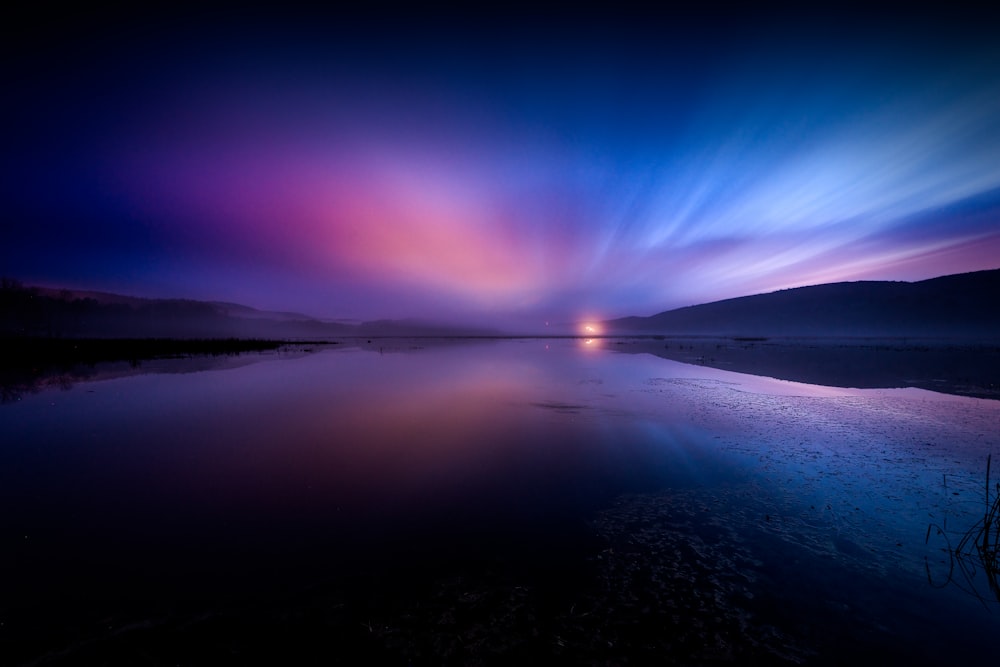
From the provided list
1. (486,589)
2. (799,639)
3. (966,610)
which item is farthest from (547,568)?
(966,610)

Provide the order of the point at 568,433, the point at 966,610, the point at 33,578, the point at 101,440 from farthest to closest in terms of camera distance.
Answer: the point at 568,433 < the point at 101,440 < the point at 33,578 < the point at 966,610

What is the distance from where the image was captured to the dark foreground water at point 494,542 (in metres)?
5.29

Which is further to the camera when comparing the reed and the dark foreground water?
the reed

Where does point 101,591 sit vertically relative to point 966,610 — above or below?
above

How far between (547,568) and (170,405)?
24137mm

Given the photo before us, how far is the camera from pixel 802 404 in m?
21.2

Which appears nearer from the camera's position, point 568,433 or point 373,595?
point 373,595

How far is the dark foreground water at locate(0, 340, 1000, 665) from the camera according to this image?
5293 mm

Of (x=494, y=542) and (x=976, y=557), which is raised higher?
(x=494, y=542)

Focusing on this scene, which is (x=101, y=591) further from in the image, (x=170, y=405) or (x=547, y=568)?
(x=170, y=405)

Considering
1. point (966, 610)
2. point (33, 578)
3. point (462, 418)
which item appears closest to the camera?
point (966, 610)

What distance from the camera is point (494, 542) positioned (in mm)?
7738

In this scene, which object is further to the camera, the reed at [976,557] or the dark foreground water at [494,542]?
the reed at [976,557]

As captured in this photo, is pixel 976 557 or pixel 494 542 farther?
pixel 494 542
